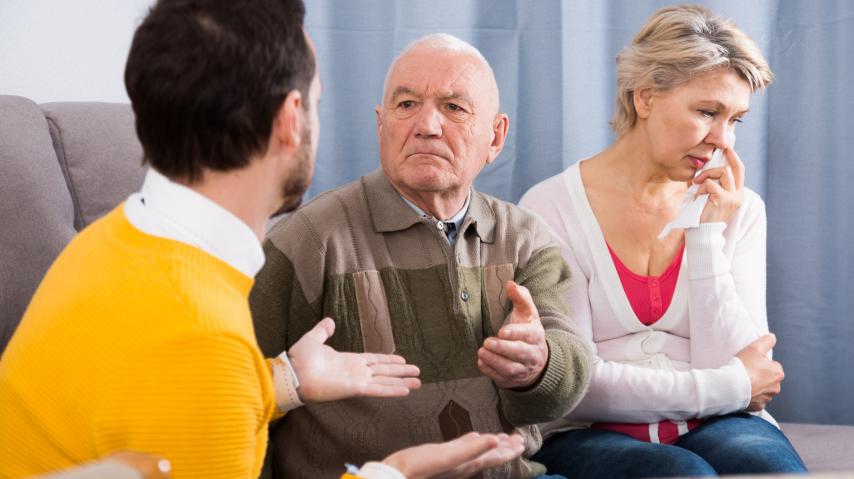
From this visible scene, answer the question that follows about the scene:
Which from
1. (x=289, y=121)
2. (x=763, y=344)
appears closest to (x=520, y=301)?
(x=289, y=121)

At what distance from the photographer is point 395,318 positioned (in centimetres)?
154

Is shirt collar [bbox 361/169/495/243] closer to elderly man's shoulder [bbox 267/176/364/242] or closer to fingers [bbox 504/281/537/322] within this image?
elderly man's shoulder [bbox 267/176/364/242]

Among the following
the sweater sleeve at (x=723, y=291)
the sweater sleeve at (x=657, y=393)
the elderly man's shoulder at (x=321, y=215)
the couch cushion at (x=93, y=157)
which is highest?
the couch cushion at (x=93, y=157)

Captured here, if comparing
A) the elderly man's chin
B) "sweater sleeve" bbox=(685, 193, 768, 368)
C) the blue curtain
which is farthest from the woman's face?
the elderly man's chin

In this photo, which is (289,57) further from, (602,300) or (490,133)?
(602,300)

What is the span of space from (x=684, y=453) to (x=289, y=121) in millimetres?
897

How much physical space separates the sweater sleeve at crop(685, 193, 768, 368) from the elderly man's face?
53cm

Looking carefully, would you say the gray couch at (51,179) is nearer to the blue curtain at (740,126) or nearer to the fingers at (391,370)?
the blue curtain at (740,126)

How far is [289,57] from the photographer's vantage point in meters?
1.08

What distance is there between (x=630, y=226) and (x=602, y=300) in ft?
0.58

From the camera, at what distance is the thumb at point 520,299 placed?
4.55 feet

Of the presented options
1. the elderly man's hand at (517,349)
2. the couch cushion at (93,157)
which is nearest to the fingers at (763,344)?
the elderly man's hand at (517,349)

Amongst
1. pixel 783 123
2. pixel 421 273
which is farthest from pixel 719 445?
pixel 783 123

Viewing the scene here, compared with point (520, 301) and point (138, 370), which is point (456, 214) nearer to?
point (520, 301)
